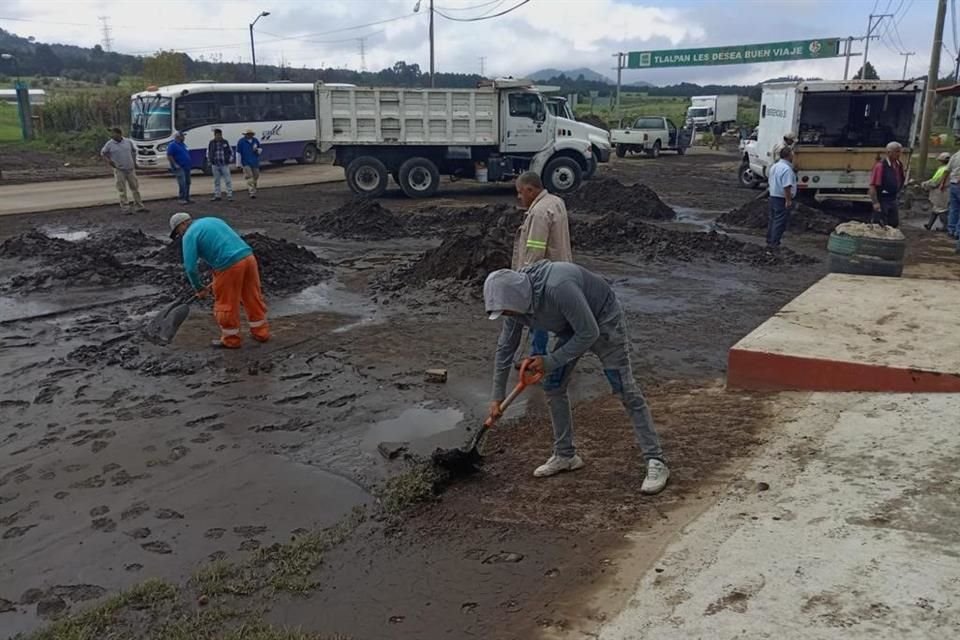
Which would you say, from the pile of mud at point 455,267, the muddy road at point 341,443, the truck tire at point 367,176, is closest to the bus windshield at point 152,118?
the truck tire at point 367,176

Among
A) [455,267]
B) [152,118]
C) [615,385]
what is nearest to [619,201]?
[455,267]

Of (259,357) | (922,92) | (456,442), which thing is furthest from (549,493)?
(922,92)

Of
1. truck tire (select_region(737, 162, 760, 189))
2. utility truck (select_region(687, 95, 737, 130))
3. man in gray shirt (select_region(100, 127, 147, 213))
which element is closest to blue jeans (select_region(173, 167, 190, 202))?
man in gray shirt (select_region(100, 127, 147, 213))

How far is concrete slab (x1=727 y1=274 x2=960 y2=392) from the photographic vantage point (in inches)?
214

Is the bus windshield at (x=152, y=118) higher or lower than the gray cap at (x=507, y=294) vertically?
higher

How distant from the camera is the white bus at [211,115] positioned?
2347cm

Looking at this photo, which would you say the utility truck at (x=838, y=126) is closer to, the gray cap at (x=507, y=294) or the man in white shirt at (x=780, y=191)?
the man in white shirt at (x=780, y=191)

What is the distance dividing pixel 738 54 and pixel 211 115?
95.4 feet

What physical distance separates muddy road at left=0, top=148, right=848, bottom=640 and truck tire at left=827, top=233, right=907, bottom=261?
96 cm

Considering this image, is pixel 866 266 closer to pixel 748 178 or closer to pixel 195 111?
pixel 748 178

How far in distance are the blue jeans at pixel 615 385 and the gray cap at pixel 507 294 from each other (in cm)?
44

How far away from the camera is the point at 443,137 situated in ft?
63.0

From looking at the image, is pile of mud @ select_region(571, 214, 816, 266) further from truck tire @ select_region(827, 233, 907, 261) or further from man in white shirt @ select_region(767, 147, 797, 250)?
truck tire @ select_region(827, 233, 907, 261)

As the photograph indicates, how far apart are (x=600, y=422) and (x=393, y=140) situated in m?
14.7
